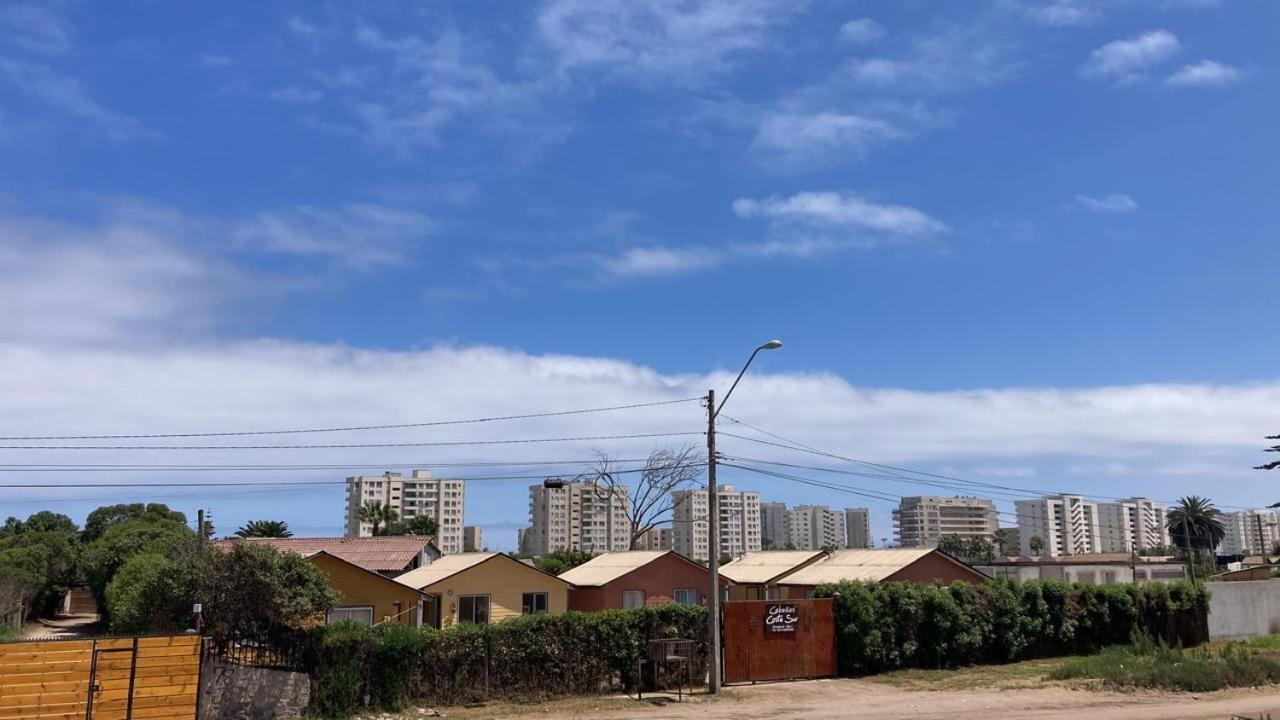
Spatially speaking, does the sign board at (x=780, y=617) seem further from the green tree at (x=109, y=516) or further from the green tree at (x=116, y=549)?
the green tree at (x=109, y=516)

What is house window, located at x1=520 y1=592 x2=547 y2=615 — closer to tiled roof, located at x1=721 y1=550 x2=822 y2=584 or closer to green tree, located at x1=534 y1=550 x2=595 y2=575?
tiled roof, located at x1=721 y1=550 x2=822 y2=584

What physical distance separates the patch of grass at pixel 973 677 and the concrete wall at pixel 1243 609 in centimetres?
1073

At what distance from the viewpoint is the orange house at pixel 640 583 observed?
44.2m

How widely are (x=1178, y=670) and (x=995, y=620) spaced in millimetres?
5818

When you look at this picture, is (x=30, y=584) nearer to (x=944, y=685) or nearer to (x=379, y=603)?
(x=379, y=603)

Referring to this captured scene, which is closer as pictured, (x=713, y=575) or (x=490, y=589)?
(x=713, y=575)

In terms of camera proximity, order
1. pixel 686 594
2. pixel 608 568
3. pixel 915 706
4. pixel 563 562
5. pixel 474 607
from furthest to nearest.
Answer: pixel 563 562
pixel 608 568
pixel 686 594
pixel 474 607
pixel 915 706

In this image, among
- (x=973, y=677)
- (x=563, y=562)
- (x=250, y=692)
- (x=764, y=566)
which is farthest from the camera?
(x=563, y=562)

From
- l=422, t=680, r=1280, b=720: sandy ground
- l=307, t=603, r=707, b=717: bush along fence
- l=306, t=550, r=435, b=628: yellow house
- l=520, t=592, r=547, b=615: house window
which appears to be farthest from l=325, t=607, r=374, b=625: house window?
l=422, t=680, r=1280, b=720: sandy ground

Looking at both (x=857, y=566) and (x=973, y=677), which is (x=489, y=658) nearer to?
(x=973, y=677)

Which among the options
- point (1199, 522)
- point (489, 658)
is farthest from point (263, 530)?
point (1199, 522)

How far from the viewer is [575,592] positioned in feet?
148

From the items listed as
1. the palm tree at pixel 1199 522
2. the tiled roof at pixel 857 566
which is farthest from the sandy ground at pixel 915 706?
the palm tree at pixel 1199 522

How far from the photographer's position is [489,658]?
77.8ft
